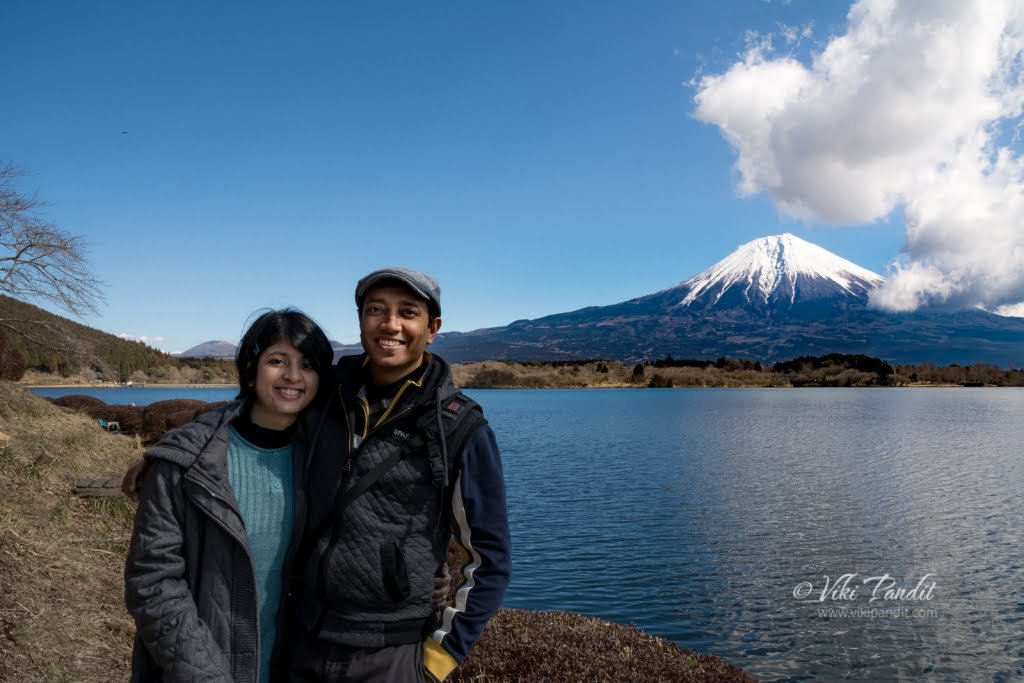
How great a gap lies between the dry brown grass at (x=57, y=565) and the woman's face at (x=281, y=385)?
420cm

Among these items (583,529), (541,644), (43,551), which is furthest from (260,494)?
(583,529)

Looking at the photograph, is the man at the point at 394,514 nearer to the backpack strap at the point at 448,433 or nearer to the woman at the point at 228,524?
the backpack strap at the point at 448,433

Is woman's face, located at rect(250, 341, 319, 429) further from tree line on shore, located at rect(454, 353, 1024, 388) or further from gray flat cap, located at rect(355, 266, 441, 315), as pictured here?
tree line on shore, located at rect(454, 353, 1024, 388)

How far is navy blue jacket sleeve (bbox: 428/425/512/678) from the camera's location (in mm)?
2686

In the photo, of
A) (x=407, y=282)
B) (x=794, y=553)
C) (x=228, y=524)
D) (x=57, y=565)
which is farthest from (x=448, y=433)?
(x=794, y=553)

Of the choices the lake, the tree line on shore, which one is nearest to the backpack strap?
the lake

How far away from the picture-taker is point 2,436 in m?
10.5

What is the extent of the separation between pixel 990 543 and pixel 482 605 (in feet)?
54.0

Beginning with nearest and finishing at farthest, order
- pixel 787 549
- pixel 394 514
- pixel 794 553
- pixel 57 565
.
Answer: pixel 394 514 < pixel 57 565 < pixel 794 553 < pixel 787 549

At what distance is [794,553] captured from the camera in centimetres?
1370

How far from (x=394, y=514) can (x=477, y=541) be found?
0.37 metres

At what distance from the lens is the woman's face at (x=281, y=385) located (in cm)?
272

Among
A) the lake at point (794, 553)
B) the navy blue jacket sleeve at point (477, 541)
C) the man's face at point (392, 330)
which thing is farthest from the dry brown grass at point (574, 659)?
the man's face at point (392, 330)

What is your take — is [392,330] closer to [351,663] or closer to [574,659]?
[351,663]
